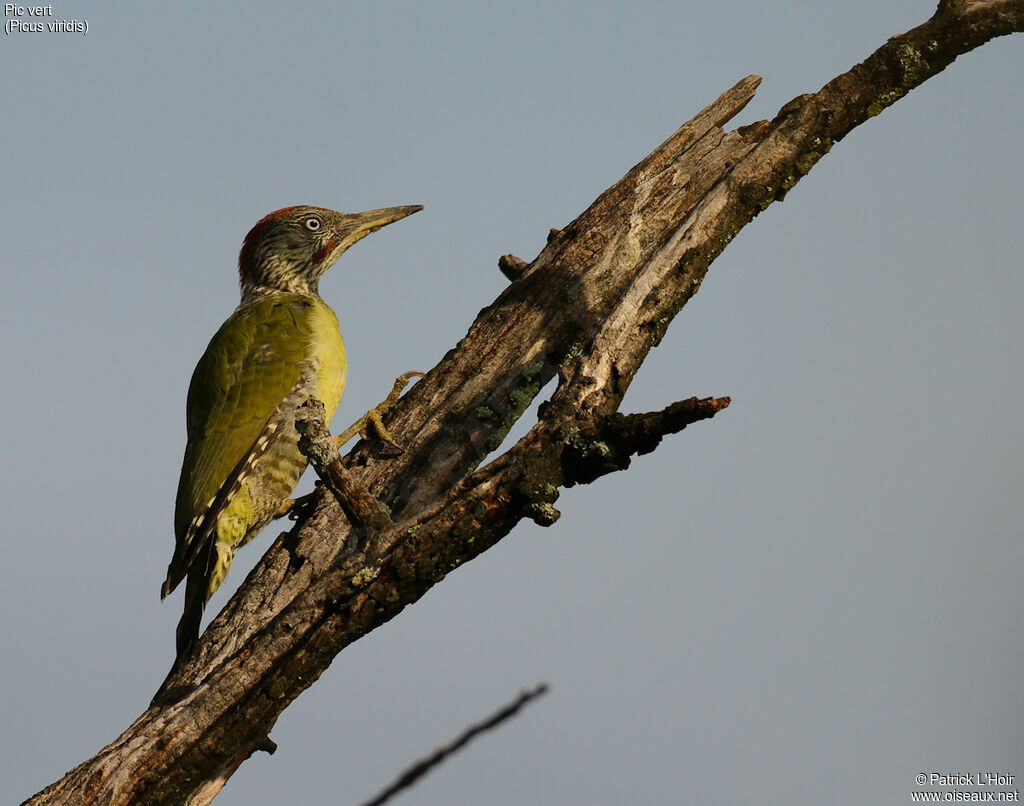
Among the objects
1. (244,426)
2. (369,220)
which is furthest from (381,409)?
(369,220)

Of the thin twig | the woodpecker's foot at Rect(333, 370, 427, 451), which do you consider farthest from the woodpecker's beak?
the thin twig

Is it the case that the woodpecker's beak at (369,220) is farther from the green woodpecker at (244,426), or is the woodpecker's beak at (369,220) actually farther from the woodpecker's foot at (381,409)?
the woodpecker's foot at (381,409)

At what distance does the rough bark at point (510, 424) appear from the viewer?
2.62 m

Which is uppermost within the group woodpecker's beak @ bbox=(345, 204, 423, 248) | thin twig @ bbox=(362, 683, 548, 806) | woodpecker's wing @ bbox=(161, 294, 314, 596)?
woodpecker's beak @ bbox=(345, 204, 423, 248)

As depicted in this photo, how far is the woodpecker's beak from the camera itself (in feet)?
21.2

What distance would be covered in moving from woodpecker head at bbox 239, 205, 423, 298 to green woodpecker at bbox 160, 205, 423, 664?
2.56 feet

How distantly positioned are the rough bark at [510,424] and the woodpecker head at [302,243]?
91.0 inches

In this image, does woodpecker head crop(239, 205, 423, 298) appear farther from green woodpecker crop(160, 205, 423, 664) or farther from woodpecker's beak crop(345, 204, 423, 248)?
green woodpecker crop(160, 205, 423, 664)

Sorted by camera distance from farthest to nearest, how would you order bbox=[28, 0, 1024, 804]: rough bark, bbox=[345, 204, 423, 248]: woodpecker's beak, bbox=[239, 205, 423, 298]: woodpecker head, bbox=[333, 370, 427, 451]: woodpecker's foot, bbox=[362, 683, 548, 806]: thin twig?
bbox=[239, 205, 423, 298]: woodpecker head, bbox=[345, 204, 423, 248]: woodpecker's beak, bbox=[333, 370, 427, 451]: woodpecker's foot, bbox=[28, 0, 1024, 804]: rough bark, bbox=[362, 683, 548, 806]: thin twig

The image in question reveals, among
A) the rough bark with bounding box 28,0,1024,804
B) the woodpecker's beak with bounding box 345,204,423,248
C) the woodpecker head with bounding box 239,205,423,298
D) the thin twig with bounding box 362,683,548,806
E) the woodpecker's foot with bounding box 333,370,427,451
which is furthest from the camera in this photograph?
the woodpecker head with bounding box 239,205,423,298

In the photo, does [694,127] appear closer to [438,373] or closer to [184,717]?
[438,373]

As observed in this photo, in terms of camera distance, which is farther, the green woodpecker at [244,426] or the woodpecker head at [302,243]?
the woodpecker head at [302,243]

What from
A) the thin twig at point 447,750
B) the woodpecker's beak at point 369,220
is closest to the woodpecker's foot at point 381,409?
the woodpecker's beak at point 369,220

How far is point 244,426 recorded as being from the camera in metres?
5.13
